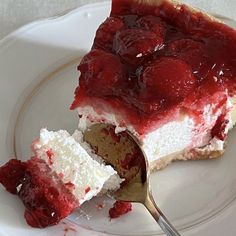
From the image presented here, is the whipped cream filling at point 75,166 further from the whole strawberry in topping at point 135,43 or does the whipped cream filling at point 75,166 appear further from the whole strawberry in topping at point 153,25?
the whole strawberry in topping at point 153,25

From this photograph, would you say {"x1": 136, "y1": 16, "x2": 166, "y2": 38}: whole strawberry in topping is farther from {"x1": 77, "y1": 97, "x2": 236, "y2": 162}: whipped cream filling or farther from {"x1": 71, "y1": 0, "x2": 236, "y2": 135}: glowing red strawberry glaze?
{"x1": 77, "y1": 97, "x2": 236, "y2": 162}: whipped cream filling

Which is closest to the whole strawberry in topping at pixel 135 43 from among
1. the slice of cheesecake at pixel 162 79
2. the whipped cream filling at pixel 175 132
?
A: the slice of cheesecake at pixel 162 79

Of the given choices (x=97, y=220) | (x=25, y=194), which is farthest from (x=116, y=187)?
(x=25, y=194)

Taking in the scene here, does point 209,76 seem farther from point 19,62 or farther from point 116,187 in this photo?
point 19,62

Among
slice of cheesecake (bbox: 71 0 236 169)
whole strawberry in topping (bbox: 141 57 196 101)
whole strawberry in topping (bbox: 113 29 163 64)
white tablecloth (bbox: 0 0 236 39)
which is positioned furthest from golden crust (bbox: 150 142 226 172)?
white tablecloth (bbox: 0 0 236 39)

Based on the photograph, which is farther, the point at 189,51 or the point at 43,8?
the point at 43,8

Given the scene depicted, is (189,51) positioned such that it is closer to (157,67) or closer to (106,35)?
(157,67)

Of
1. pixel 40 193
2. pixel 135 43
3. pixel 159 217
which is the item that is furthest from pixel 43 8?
pixel 159 217
